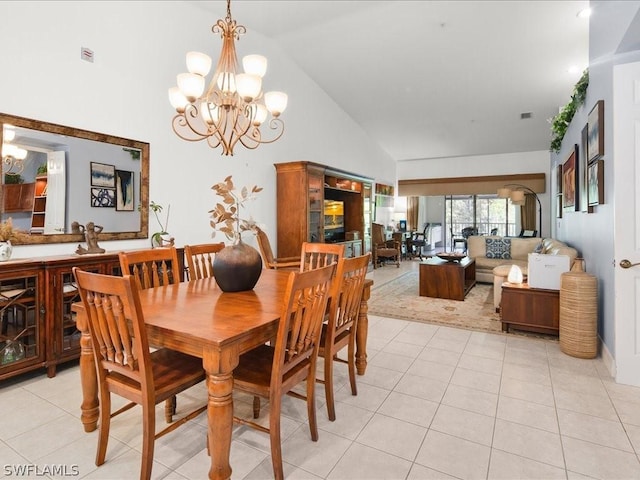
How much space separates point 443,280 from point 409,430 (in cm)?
341

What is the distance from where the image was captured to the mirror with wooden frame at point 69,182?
284 centimetres

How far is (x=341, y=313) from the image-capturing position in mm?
2158

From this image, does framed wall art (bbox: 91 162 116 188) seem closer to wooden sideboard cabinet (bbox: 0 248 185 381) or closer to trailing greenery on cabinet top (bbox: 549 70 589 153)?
wooden sideboard cabinet (bbox: 0 248 185 381)

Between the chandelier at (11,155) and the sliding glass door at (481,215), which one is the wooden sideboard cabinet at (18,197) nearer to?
the chandelier at (11,155)

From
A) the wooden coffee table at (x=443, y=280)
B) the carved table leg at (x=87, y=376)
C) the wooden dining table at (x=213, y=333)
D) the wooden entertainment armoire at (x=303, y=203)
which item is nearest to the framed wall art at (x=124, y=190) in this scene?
the wooden dining table at (x=213, y=333)

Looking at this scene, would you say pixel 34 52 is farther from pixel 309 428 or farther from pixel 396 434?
pixel 396 434

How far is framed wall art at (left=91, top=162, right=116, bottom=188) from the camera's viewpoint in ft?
11.0

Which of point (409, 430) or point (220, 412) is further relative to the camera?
point (409, 430)

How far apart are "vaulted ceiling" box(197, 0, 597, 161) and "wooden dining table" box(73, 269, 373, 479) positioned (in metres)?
3.87

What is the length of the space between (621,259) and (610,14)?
1930mm

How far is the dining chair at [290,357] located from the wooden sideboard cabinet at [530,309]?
2.66 m

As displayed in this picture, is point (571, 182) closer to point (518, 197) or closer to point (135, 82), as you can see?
point (518, 197)

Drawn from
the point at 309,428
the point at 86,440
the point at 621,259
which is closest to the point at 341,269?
the point at 309,428

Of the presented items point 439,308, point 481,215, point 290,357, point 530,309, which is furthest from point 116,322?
point 481,215
